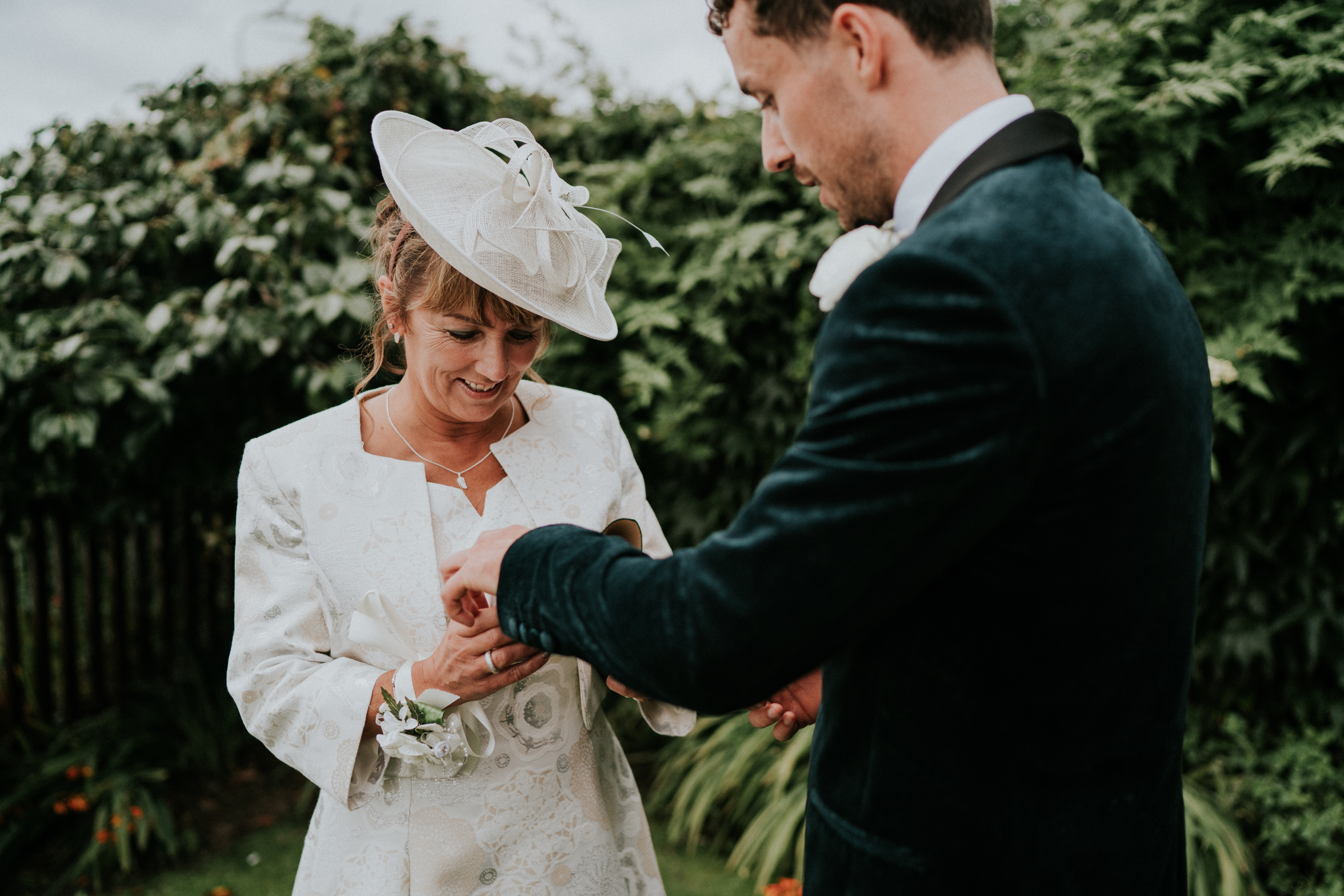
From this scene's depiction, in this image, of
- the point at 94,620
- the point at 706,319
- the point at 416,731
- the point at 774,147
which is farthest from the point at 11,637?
the point at 774,147

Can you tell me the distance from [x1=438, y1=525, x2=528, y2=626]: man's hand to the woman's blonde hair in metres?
0.61

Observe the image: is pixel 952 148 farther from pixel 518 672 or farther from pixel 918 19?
pixel 518 672

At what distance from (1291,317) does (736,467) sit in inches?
86.2

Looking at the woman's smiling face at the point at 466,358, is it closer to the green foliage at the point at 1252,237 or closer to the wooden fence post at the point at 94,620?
the green foliage at the point at 1252,237

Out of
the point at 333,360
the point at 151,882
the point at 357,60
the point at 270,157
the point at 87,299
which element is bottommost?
the point at 151,882

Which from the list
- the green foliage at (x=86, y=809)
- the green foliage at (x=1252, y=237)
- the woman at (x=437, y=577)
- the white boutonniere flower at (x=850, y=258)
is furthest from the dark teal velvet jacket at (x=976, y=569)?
the green foliage at (x=86, y=809)

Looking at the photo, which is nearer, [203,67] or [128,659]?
[203,67]

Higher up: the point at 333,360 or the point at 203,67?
the point at 203,67

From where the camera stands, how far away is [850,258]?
1.22 meters

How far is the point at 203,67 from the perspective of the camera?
416 centimetres

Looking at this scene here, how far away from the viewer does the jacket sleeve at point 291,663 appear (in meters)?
1.67

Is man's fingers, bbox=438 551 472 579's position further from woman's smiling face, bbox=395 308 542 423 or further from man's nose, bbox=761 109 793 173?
man's nose, bbox=761 109 793 173

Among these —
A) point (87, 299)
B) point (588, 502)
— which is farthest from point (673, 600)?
point (87, 299)

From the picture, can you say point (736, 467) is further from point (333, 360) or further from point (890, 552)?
point (890, 552)
